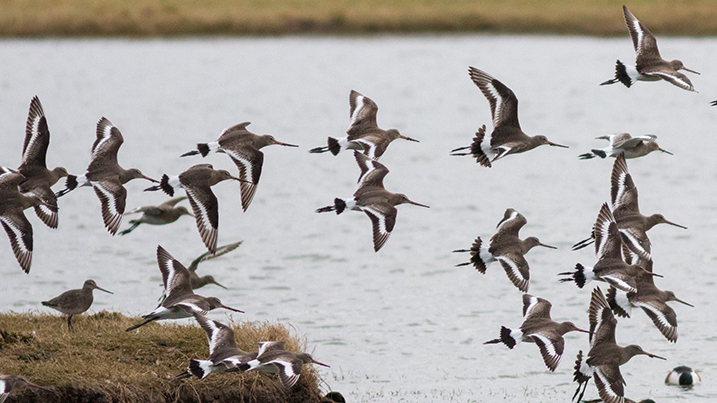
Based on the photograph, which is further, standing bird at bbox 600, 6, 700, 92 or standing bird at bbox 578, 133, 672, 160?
standing bird at bbox 578, 133, 672, 160

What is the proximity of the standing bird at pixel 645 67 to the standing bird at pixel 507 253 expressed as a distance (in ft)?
5.72

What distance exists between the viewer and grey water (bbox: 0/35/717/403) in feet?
47.0

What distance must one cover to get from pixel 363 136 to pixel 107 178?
2.46 m

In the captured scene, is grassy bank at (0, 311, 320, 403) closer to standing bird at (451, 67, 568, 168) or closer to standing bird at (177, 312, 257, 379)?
standing bird at (177, 312, 257, 379)

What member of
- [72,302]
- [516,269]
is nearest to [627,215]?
[516,269]

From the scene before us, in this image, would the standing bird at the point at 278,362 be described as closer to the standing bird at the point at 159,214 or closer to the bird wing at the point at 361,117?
the bird wing at the point at 361,117

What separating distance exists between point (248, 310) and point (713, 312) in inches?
265

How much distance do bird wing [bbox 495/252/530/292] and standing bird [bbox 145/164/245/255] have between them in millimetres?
2626

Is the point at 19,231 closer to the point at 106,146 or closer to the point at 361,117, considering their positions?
the point at 106,146

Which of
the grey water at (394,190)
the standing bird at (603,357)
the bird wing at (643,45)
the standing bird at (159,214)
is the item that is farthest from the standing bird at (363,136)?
the grey water at (394,190)

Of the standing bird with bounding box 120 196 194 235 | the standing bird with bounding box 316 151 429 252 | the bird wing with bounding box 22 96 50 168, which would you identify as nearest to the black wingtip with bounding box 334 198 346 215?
the standing bird with bounding box 316 151 429 252

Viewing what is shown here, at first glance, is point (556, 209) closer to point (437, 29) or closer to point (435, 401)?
point (435, 401)

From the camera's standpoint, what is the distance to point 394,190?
2467 cm

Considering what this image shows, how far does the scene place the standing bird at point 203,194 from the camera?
384 inches
